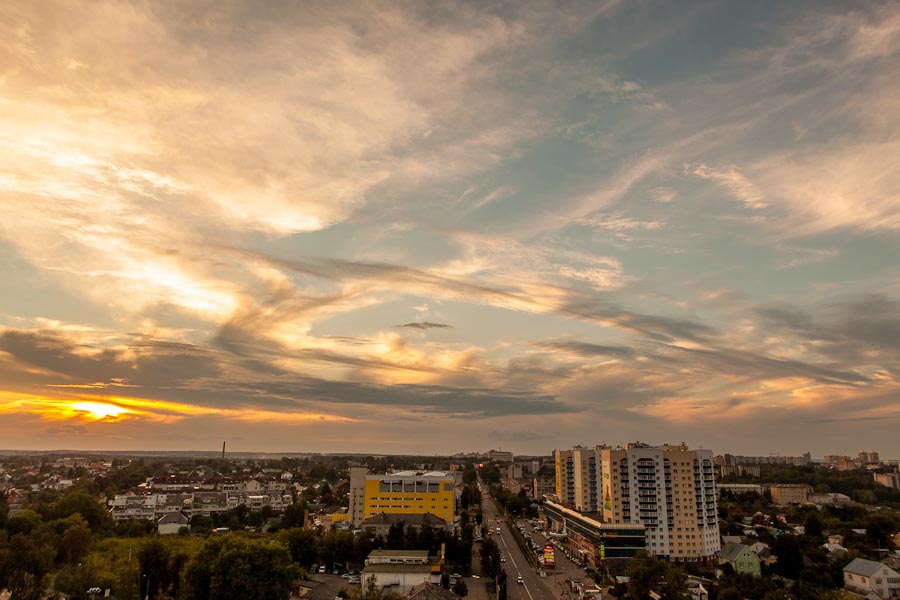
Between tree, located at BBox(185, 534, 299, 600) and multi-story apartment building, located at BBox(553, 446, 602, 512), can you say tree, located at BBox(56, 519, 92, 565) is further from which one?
multi-story apartment building, located at BBox(553, 446, 602, 512)

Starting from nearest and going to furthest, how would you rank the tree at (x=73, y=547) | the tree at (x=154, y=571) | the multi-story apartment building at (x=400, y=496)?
the tree at (x=154, y=571) < the tree at (x=73, y=547) < the multi-story apartment building at (x=400, y=496)

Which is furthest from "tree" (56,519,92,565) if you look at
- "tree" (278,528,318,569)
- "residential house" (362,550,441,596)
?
"residential house" (362,550,441,596)

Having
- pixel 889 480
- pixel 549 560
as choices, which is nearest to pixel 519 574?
pixel 549 560

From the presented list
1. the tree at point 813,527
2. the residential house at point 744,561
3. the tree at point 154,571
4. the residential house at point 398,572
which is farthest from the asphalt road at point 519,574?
the tree at point 813,527

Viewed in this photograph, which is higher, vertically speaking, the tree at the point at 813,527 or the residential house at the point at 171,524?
the tree at the point at 813,527

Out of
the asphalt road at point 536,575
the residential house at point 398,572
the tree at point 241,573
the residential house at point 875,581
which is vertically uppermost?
the tree at point 241,573

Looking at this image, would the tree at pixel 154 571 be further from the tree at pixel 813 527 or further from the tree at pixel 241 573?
the tree at pixel 813 527
